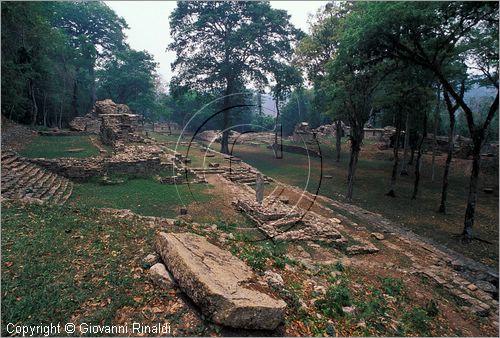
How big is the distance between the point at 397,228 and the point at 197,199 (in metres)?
10.6

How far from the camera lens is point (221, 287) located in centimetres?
565

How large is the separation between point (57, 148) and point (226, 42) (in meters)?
19.4

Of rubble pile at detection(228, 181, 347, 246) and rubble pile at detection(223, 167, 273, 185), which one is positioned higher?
rubble pile at detection(223, 167, 273, 185)

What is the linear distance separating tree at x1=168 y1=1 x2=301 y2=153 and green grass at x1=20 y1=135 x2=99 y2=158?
12.5 meters

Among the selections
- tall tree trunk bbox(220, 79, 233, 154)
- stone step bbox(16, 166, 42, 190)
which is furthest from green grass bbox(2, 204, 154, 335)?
tall tree trunk bbox(220, 79, 233, 154)

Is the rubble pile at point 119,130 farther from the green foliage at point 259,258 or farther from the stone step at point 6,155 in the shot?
the green foliage at point 259,258

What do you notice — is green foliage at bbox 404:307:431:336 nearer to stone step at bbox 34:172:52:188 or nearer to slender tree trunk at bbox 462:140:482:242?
slender tree trunk at bbox 462:140:482:242

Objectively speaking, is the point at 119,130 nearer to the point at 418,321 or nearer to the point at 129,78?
the point at 129,78

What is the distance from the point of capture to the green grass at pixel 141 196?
14.3 meters

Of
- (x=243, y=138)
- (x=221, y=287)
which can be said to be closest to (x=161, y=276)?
(x=221, y=287)

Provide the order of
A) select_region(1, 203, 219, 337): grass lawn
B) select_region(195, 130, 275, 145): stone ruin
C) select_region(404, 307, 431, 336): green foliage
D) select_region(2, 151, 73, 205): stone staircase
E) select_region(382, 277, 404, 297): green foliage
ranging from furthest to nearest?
select_region(195, 130, 275, 145): stone ruin < select_region(2, 151, 73, 205): stone staircase < select_region(382, 277, 404, 297): green foliage < select_region(404, 307, 431, 336): green foliage < select_region(1, 203, 219, 337): grass lawn

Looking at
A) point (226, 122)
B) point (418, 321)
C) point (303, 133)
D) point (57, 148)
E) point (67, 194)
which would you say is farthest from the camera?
point (303, 133)

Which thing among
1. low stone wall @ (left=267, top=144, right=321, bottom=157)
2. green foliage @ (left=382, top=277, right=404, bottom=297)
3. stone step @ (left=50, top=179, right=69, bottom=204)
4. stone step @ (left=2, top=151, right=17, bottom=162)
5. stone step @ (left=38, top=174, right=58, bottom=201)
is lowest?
green foliage @ (left=382, top=277, right=404, bottom=297)

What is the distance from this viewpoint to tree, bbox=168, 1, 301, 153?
33.1 m
